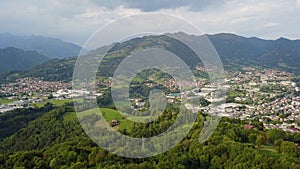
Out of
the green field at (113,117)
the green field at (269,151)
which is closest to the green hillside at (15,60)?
the green field at (113,117)

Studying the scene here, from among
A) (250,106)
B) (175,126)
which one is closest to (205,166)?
(175,126)

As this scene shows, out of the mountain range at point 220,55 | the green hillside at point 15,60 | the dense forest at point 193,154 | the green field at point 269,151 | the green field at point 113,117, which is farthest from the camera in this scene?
the green hillside at point 15,60

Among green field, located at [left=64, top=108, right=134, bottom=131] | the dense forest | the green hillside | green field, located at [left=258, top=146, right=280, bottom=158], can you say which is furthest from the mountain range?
green field, located at [left=258, top=146, right=280, bottom=158]

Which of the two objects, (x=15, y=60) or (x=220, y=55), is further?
(x=220, y=55)

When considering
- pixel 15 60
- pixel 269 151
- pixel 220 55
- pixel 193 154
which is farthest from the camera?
pixel 220 55

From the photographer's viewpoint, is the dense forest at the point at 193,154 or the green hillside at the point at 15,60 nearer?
the dense forest at the point at 193,154

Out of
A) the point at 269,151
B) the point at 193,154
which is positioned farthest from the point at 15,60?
the point at 269,151

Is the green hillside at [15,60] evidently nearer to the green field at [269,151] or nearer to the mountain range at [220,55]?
the mountain range at [220,55]

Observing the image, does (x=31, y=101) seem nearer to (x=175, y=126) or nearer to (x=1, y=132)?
(x=1, y=132)

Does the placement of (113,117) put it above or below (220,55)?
below

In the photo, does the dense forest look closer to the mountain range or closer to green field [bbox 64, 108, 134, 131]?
green field [bbox 64, 108, 134, 131]

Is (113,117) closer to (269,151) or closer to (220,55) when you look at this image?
(269,151)
